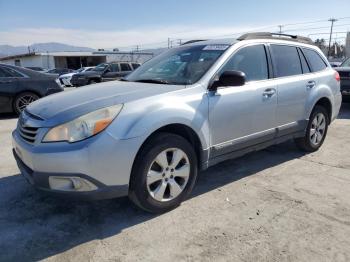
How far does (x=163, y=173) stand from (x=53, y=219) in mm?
1139

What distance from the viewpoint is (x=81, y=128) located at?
2951mm

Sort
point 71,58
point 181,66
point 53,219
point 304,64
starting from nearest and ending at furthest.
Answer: point 53,219
point 181,66
point 304,64
point 71,58

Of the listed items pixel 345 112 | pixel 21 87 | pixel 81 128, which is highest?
pixel 81 128

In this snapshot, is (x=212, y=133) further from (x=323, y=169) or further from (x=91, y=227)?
(x=323, y=169)

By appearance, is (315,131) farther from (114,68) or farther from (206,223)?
(114,68)

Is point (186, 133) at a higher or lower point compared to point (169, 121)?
lower

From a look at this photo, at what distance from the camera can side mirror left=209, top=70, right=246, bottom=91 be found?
3.62m

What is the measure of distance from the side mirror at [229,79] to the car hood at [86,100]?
38 cm

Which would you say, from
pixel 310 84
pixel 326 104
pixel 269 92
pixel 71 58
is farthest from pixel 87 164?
pixel 71 58

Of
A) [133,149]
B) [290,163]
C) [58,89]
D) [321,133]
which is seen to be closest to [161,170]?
[133,149]

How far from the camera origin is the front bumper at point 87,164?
288cm

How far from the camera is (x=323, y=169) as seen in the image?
475 centimetres

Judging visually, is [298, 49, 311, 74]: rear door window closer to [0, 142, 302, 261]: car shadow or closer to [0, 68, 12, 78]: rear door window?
[0, 142, 302, 261]: car shadow

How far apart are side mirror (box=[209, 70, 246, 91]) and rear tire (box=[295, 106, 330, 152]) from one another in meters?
2.06
